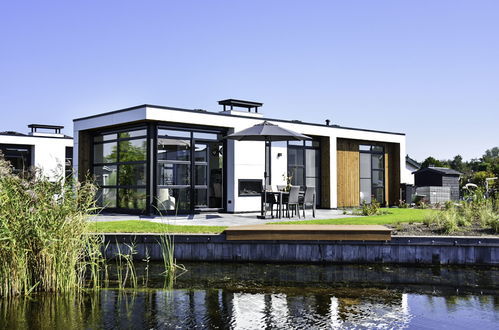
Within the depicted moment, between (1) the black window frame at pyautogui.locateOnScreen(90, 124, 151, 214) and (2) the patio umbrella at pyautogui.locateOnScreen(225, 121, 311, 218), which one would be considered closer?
(2) the patio umbrella at pyautogui.locateOnScreen(225, 121, 311, 218)

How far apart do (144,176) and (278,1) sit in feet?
18.4

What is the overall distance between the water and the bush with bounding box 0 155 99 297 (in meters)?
0.26

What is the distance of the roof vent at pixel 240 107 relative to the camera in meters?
14.6

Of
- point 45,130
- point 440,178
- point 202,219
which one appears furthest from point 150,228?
point 440,178

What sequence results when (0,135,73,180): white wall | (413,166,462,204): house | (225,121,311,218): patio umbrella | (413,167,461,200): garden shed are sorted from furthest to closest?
1. (413,167,461,200): garden shed
2. (413,166,462,204): house
3. (0,135,73,180): white wall
4. (225,121,311,218): patio umbrella

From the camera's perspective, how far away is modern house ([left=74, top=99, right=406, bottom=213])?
12.2 meters

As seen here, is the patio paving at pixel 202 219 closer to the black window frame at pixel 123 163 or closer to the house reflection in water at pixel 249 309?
the black window frame at pixel 123 163

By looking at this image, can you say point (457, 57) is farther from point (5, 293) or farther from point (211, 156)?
point (5, 293)

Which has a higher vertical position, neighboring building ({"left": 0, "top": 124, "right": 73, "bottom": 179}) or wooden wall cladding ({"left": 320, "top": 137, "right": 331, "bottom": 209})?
neighboring building ({"left": 0, "top": 124, "right": 73, "bottom": 179})

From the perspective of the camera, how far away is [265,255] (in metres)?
7.87

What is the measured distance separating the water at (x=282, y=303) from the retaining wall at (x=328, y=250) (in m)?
0.37

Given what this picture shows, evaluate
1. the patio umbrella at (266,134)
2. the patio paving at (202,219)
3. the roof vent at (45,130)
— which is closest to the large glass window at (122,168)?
the patio paving at (202,219)

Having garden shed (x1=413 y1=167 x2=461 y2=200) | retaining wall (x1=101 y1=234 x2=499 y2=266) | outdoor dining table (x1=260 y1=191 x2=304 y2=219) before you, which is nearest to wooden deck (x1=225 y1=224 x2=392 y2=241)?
retaining wall (x1=101 y1=234 x2=499 y2=266)

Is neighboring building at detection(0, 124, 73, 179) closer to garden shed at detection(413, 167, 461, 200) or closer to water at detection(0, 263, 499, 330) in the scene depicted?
water at detection(0, 263, 499, 330)
